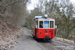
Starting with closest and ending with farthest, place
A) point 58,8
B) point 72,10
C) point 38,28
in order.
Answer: point 38,28 → point 72,10 → point 58,8

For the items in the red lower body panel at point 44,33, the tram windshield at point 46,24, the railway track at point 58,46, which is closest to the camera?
the railway track at point 58,46

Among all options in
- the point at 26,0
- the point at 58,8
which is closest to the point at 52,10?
the point at 58,8

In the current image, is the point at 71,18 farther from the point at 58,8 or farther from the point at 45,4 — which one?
the point at 45,4

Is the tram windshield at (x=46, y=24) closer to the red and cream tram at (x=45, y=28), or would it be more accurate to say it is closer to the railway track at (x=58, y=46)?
the red and cream tram at (x=45, y=28)

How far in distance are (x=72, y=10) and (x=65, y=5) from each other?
227 cm

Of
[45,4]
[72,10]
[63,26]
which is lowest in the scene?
[63,26]

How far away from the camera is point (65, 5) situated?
24.9m

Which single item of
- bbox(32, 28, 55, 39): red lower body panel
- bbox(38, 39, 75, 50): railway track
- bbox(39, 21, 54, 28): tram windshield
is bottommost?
bbox(38, 39, 75, 50): railway track

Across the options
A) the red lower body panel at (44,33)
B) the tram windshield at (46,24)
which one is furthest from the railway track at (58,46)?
the tram windshield at (46,24)

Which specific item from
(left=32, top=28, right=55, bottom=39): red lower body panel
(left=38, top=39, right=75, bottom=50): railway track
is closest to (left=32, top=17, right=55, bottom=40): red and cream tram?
(left=32, top=28, right=55, bottom=39): red lower body panel

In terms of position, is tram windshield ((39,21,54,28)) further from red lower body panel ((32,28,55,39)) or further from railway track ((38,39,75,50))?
railway track ((38,39,75,50))

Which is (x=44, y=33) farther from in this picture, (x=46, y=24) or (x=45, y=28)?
(x=46, y=24)

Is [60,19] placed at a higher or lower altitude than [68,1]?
lower

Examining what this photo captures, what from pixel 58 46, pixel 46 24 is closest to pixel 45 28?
pixel 46 24
